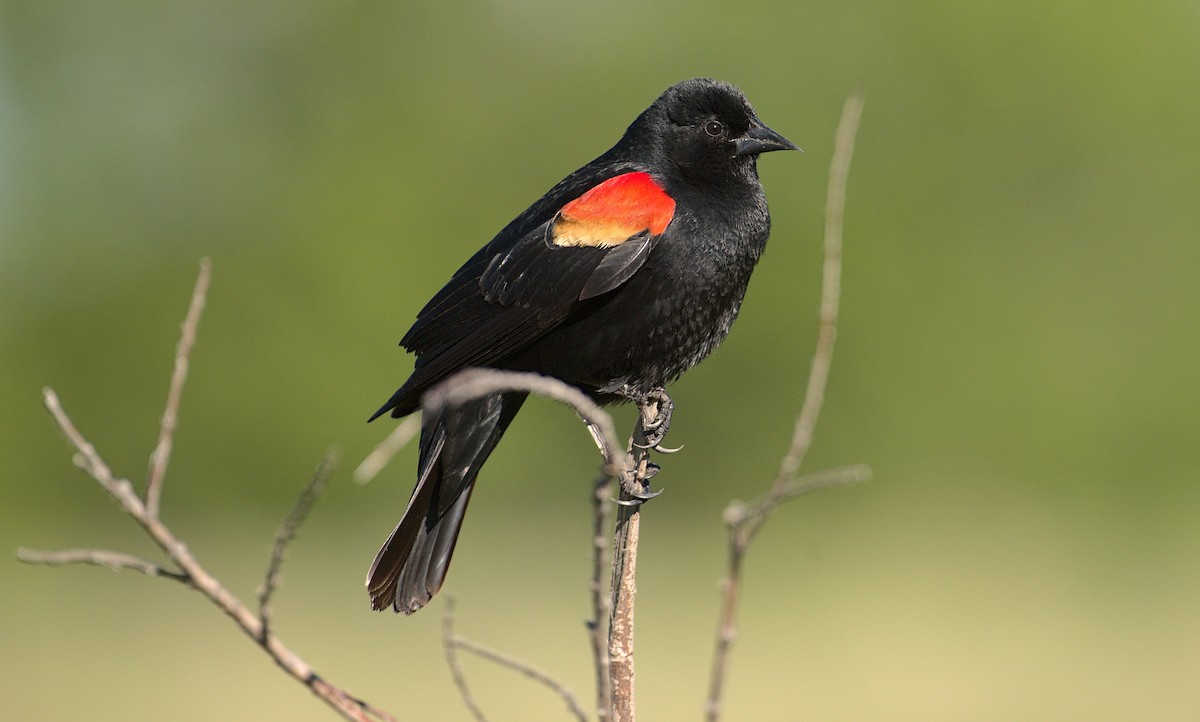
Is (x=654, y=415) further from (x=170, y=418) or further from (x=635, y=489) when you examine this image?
(x=170, y=418)

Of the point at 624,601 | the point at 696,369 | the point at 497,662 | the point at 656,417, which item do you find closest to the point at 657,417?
the point at 656,417

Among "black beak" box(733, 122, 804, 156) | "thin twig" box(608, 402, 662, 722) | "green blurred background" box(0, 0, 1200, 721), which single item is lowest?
"thin twig" box(608, 402, 662, 722)

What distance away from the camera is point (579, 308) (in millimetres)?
3127

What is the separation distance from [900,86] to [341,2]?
8.37 metres

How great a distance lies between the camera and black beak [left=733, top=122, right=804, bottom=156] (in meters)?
3.40

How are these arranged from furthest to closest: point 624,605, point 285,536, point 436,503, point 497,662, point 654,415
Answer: point 654,415 → point 436,503 → point 624,605 → point 497,662 → point 285,536

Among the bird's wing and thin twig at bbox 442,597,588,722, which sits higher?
the bird's wing

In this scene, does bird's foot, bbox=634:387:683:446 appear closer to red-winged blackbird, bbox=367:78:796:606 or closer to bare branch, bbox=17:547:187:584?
red-winged blackbird, bbox=367:78:796:606

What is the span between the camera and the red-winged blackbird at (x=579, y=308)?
3041 millimetres

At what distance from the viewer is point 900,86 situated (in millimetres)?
18125

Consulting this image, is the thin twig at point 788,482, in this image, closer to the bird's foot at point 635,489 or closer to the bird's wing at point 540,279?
the bird's foot at point 635,489

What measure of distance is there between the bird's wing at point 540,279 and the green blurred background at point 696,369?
356 inches

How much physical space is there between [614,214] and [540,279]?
9.6 inches

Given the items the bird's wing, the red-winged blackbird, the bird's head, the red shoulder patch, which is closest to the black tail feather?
the red-winged blackbird
